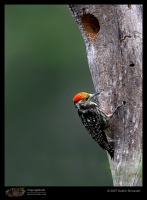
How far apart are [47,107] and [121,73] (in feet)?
26.4

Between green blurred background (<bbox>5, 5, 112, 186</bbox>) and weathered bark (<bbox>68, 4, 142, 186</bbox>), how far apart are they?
574 centimetres

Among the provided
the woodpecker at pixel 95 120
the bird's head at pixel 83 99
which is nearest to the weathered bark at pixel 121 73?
the woodpecker at pixel 95 120

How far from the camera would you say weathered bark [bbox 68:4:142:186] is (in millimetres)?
6691

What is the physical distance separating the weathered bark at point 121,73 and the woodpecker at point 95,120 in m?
0.10

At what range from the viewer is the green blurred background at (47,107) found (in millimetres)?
13688

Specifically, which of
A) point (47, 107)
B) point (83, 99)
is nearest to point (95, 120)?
point (83, 99)

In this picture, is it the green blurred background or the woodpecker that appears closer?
the woodpecker

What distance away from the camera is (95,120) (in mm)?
7223

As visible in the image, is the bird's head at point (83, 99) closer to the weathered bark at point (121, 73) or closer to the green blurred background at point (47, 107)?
Result: the weathered bark at point (121, 73)

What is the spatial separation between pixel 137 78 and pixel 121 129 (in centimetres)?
71

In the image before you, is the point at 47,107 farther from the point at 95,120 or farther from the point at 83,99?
the point at 95,120

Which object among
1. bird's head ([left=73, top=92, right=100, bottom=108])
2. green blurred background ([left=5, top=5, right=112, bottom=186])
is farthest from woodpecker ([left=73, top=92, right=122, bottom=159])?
green blurred background ([left=5, top=5, right=112, bottom=186])

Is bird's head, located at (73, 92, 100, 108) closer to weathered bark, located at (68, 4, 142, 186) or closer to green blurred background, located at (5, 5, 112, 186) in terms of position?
weathered bark, located at (68, 4, 142, 186)
